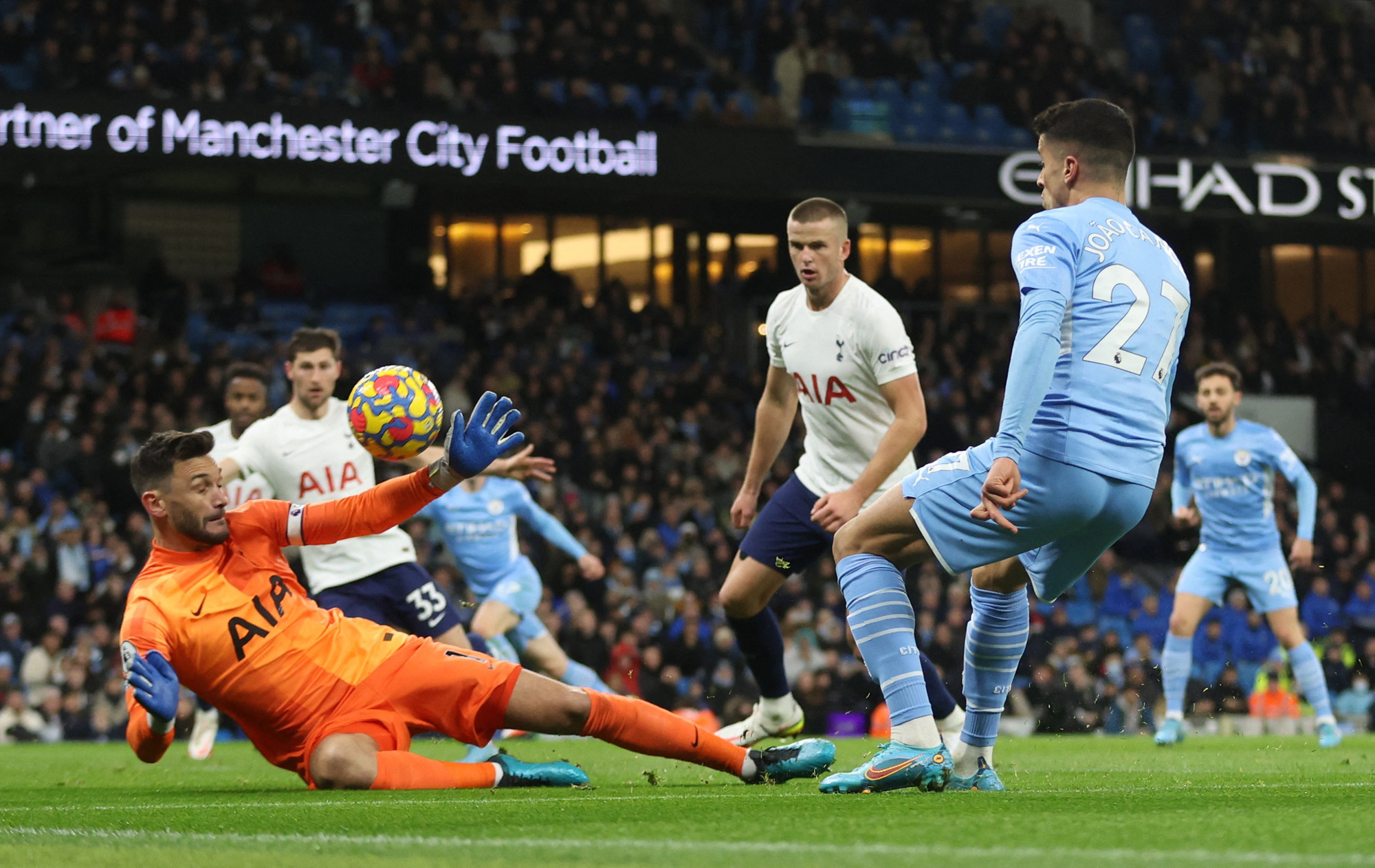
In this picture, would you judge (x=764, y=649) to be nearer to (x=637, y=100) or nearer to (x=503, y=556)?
(x=503, y=556)

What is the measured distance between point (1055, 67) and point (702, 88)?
549cm

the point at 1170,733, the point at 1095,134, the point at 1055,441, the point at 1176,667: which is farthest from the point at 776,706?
the point at 1176,667

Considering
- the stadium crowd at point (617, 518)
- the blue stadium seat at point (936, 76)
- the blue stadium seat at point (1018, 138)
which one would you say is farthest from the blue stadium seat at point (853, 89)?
the stadium crowd at point (617, 518)

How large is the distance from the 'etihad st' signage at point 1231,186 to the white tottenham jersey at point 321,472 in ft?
48.1

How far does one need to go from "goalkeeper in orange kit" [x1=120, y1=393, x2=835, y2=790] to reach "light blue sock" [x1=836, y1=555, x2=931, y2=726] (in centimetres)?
53

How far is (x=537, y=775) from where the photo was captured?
6.03m

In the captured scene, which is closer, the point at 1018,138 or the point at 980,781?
the point at 980,781

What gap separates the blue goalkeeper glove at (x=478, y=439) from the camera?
17.4 ft

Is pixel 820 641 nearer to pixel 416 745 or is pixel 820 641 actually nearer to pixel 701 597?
pixel 701 597

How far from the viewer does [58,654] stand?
14.5m

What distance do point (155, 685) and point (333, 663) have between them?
1017 mm

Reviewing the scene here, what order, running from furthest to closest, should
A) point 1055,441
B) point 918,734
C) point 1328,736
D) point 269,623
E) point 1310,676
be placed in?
point 1310,676 → point 1328,736 → point 269,623 → point 918,734 → point 1055,441

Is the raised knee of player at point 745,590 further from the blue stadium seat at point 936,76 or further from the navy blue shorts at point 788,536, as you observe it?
the blue stadium seat at point 936,76

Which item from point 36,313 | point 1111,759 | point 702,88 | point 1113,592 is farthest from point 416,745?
point 702,88
